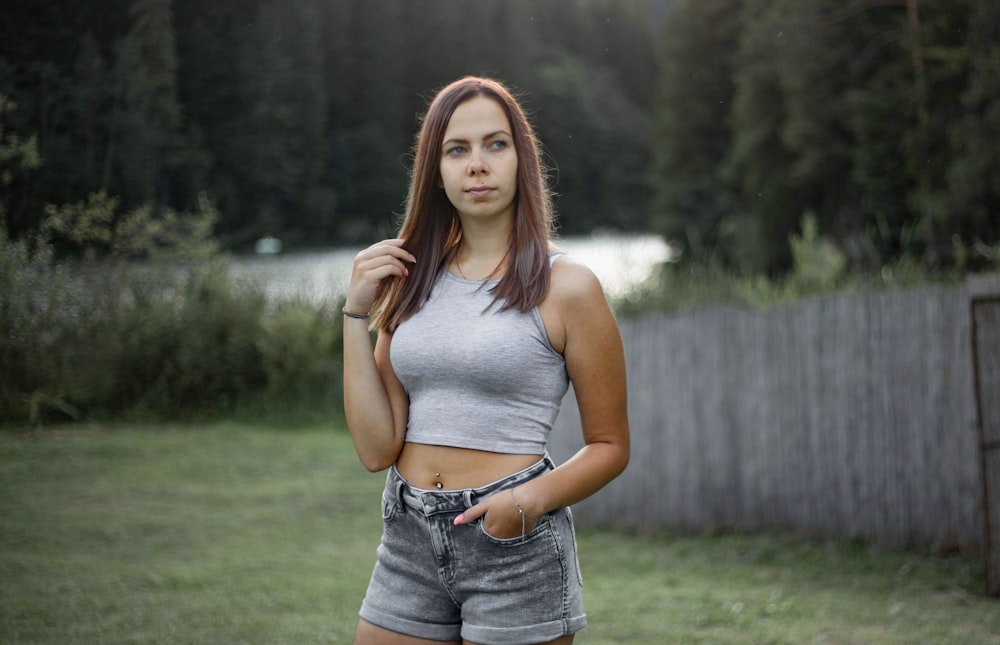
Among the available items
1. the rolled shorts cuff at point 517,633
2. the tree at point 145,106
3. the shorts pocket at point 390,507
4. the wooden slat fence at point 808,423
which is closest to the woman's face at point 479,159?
the shorts pocket at point 390,507

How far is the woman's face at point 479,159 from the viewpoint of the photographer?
192cm

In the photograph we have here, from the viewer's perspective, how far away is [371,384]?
1.95 meters

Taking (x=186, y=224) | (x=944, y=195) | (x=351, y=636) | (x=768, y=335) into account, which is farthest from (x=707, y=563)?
(x=944, y=195)

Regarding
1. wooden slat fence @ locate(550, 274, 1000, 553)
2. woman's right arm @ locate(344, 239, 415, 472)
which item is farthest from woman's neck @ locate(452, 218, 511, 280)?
wooden slat fence @ locate(550, 274, 1000, 553)

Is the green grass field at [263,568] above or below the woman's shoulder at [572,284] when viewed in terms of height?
below

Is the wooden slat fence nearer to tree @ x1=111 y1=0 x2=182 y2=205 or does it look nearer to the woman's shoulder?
tree @ x1=111 y1=0 x2=182 y2=205

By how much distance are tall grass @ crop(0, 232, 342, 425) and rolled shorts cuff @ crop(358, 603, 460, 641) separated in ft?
12.5

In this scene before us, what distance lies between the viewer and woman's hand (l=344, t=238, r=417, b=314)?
6.33 feet

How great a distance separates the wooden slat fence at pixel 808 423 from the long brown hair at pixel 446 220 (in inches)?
153

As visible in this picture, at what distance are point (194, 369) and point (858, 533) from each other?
4.05 meters

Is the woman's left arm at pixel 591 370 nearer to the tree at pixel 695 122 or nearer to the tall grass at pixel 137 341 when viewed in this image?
the tall grass at pixel 137 341

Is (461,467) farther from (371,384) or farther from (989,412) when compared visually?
(989,412)

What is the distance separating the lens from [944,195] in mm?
14695

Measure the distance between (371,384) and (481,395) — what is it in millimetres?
228
